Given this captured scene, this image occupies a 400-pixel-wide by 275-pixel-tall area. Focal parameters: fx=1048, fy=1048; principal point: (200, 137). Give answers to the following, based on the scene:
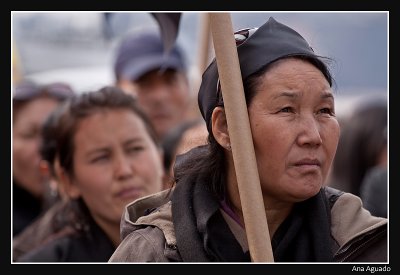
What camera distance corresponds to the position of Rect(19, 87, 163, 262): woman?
→ 2.82 m

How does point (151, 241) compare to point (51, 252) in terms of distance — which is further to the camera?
point (51, 252)

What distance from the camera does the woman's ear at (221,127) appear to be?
2.13m

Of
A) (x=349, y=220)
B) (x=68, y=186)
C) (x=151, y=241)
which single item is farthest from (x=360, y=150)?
(x=151, y=241)

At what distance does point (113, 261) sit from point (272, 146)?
0.40 m

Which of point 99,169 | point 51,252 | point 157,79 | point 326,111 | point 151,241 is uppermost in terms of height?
point 157,79

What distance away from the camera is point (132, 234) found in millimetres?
2135

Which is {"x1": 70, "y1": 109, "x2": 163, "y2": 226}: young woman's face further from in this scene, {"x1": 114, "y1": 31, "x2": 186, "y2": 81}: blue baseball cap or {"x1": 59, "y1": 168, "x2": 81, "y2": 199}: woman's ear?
{"x1": 114, "y1": 31, "x2": 186, "y2": 81}: blue baseball cap

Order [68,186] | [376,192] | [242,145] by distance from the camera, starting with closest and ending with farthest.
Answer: [242,145]
[68,186]
[376,192]

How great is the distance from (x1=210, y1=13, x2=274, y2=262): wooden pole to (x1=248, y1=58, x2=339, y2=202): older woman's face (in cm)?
6

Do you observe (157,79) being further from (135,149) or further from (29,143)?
(135,149)

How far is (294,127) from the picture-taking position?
206cm

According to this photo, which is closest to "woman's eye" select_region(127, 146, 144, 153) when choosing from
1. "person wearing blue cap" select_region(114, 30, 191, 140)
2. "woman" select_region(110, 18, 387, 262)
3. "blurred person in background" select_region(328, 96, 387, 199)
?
"woman" select_region(110, 18, 387, 262)

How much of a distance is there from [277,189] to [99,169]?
86 centimetres

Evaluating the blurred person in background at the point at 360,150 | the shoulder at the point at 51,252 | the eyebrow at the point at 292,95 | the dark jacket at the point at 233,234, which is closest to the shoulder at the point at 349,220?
the dark jacket at the point at 233,234
